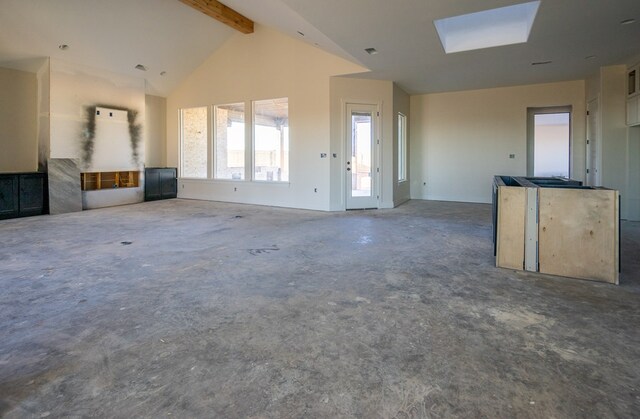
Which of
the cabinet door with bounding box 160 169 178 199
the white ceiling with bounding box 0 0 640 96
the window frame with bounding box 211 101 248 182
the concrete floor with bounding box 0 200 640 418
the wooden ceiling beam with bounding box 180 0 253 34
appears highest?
Result: the wooden ceiling beam with bounding box 180 0 253 34

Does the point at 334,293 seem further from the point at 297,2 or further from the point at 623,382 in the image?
the point at 297,2

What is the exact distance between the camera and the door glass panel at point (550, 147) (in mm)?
9078

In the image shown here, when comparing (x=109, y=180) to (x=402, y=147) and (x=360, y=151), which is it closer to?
(x=360, y=151)

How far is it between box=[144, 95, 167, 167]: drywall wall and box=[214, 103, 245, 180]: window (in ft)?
6.33

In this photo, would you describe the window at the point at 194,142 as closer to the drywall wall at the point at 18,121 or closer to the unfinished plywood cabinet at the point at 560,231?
the drywall wall at the point at 18,121

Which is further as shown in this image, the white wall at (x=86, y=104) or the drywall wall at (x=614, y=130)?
the white wall at (x=86, y=104)

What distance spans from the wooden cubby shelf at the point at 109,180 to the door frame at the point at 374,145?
5.63 metres

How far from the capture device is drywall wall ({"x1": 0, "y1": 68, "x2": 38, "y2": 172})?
721 centimetres

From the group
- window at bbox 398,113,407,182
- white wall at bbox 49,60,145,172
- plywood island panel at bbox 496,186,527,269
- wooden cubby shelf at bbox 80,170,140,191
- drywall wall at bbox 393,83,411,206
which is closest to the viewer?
plywood island panel at bbox 496,186,527,269

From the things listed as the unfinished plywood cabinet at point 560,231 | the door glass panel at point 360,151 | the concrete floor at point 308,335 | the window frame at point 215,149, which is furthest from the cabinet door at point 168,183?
the unfinished plywood cabinet at point 560,231

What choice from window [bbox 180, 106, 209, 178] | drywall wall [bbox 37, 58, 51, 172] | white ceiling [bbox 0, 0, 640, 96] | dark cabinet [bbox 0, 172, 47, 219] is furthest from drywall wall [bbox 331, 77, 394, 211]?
dark cabinet [bbox 0, 172, 47, 219]

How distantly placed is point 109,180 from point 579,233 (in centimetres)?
983

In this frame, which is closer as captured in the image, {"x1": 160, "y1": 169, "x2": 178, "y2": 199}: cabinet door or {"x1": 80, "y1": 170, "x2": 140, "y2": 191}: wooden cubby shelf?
{"x1": 80, "y1": 170, "x2": 140, "y2": 191}: wooden cubby shelf

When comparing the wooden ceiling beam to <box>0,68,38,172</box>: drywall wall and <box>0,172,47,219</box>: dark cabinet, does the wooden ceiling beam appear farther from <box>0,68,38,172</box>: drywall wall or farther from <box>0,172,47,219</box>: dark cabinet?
<box>0,172,47,219</box>: dark cabinet
